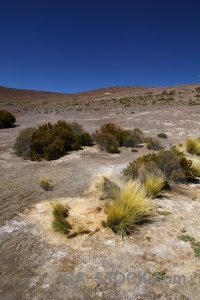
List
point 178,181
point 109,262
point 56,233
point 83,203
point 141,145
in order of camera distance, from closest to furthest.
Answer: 1. point 109,262
2. point 56,233
3. point 83,203
4. point 178,181
5. point 141,145

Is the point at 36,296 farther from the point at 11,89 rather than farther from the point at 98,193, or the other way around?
the point at 11,89

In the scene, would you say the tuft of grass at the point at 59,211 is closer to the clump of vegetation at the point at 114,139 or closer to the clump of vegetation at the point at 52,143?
the clump of vegetation at the point at 52,143

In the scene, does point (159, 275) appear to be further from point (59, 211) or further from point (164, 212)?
point (59, 211)

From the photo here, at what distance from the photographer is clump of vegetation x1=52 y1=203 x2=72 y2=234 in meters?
4.36

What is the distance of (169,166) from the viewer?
24.0 feet

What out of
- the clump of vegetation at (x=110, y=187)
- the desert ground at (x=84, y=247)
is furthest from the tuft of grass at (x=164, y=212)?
the clump of vegetation at (x=110, y=187)

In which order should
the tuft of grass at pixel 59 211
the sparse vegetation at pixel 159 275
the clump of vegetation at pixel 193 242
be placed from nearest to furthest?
the sparse vegetation at pixel 159 275 → the clump of vegetation at pixel 193 242 → the tuft of grass at pixel 59 211

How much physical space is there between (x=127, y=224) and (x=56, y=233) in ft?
4.37

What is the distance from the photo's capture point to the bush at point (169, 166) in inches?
278

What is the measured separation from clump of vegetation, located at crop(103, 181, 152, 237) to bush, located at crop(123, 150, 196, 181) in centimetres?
193

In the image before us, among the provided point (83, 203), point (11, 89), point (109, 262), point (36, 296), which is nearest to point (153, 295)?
point (109, 262)

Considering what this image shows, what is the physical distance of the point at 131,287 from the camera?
3.17m

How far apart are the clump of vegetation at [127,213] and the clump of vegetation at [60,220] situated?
0.73m

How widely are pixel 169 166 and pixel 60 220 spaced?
4.14 metres
